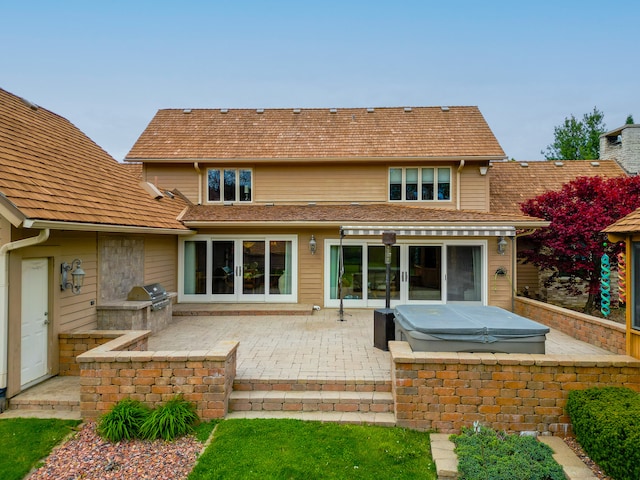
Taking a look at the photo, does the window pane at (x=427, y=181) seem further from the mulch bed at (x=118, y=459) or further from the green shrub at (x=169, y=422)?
the mulch bed at (x=118, y=459)

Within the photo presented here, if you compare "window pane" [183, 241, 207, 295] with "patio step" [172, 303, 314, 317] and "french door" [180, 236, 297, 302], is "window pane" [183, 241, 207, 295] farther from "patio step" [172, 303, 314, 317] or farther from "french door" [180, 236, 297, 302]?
"patio step" [172, 303, 314, 317]

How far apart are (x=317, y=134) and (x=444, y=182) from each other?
21.4 feet

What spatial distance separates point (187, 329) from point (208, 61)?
27275mm

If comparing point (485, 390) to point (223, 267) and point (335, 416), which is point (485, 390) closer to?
point (335, 416)

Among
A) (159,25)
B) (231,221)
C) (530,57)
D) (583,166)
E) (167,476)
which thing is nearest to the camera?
(167,476)

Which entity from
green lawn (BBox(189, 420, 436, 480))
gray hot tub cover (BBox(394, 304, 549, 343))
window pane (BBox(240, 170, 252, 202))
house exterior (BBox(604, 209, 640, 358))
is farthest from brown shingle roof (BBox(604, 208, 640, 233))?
window pane (BBox(240, 170, 252, 202))

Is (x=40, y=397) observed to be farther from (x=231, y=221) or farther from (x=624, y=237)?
(x=624, y=237)

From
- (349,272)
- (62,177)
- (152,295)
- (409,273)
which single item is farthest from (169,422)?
(409,273)

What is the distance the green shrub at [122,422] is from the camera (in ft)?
19.5

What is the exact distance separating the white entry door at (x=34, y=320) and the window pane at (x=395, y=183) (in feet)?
42.2

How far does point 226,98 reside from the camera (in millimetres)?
74000

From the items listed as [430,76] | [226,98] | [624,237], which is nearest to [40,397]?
[624,237]

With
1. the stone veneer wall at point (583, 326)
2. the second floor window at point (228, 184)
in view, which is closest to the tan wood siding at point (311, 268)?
the second floor window at point (228, 184)

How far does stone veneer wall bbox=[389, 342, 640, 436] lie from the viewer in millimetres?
6309
